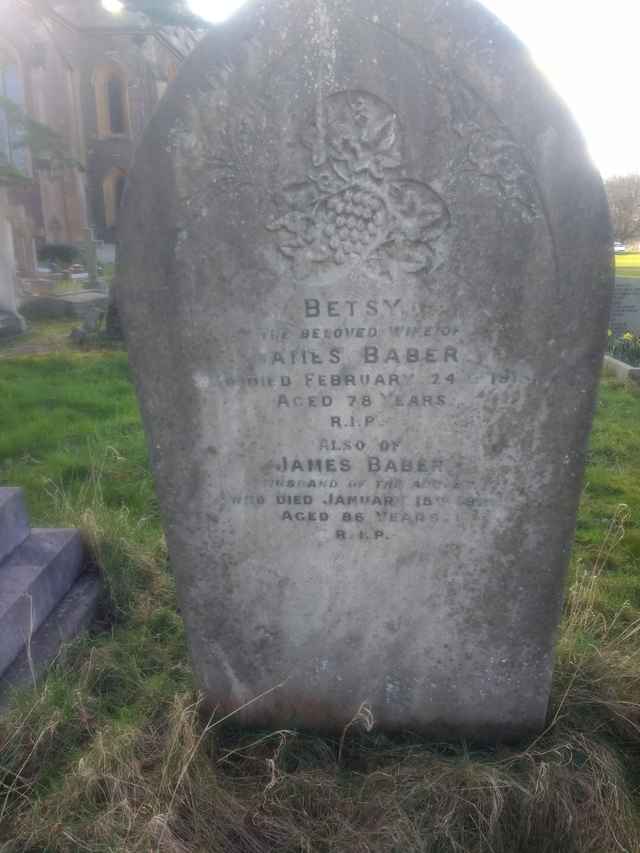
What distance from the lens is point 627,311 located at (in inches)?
365

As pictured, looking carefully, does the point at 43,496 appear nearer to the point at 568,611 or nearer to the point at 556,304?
the point at 568,611

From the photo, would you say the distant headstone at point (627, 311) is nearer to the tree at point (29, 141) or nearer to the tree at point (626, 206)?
the tree at point (29, 141)

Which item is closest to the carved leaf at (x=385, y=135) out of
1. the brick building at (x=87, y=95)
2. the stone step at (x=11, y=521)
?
the stone step at (x=11, y=521)

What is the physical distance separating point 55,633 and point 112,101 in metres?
31.5

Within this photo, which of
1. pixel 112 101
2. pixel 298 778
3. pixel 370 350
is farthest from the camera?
pixel 112 101

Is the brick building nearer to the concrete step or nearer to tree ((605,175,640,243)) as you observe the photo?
tree ((605,175,640,243))

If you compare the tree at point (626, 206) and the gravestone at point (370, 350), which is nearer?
the gravestone at point (370, 350)

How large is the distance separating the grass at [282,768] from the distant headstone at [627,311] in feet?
22.8

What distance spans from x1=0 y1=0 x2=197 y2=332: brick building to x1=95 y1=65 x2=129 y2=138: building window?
0.14 ft

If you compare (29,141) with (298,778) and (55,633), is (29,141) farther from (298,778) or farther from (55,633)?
(298,778)

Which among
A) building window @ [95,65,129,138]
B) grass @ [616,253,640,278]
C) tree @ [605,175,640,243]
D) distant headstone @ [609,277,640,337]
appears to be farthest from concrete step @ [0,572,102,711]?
building window @ [95,65,129,138]

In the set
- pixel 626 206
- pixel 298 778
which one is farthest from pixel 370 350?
pixel 626 206

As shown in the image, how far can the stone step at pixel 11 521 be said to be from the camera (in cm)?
299

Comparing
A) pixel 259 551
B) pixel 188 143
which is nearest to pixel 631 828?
pixel 259 551
